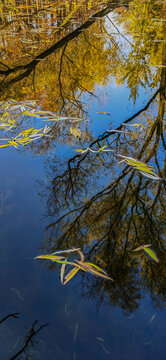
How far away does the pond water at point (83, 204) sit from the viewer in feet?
3.06

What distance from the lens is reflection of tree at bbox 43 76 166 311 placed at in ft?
3.59

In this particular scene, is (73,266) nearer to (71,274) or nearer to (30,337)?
(71,274)

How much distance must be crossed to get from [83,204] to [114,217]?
20 centimetres

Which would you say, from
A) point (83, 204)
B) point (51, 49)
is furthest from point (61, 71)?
point (83, 204)

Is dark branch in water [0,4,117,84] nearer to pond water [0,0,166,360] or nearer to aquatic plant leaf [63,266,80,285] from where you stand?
pond water [0,0,166,360]

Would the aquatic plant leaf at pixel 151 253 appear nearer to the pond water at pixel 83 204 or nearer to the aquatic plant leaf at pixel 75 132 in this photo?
the pond water at pixel 83 204

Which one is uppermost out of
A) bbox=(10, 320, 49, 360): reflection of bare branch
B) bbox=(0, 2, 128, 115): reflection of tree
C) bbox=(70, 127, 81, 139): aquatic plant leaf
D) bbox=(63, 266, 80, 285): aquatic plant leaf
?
bbox=(0, 2, 128, 115): reflection of tree

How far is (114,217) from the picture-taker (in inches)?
55.7

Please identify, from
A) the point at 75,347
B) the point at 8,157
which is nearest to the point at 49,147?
the point at 8,157

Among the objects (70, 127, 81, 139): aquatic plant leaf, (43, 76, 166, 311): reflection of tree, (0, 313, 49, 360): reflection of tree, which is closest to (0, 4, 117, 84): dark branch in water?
(70, 127, 81, 139): aquatic plant leaf

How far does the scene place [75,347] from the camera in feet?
2.91

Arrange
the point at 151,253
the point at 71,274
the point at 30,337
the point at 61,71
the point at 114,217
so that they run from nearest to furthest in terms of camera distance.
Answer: the point at 30,337, the point at 71,274, the point at 151,253, the point at 114,217, the point at 61,71

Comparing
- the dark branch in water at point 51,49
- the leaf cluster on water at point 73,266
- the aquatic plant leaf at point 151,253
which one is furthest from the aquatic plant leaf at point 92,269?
the dark branch in water at point 51,49

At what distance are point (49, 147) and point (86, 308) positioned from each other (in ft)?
4.15
